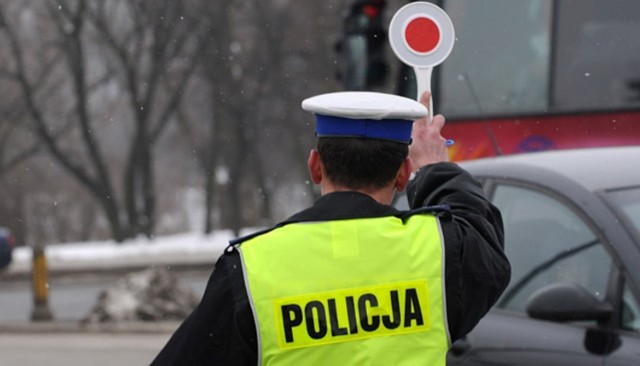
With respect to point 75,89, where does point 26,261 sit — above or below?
below

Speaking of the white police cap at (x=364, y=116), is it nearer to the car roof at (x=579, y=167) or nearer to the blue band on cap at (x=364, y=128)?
the blue band on cap at (x=364, y=128)

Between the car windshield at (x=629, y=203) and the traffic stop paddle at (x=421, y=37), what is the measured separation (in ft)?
4.26

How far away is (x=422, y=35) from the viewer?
134 inches

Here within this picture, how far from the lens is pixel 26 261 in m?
30.5

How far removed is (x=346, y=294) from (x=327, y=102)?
0.39 m

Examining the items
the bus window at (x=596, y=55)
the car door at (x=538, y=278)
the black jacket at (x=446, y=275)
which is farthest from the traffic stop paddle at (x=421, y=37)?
the bus window at (x=596, y=55)

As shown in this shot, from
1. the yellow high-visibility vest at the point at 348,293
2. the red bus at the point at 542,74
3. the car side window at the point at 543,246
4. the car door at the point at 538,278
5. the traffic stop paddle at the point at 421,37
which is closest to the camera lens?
the yellow high-visibility vest at the point at 348,293

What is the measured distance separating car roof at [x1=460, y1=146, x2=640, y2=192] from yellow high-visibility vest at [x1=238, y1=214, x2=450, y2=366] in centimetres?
192

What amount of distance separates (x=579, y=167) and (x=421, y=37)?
1613mm

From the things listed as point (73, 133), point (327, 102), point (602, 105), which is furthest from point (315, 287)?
point (73, 133)

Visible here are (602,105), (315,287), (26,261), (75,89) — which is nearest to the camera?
(315,287)

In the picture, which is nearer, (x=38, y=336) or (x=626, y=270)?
Result: (x=626, y=270)

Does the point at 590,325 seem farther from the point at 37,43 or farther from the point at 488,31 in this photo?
the point at 37,43

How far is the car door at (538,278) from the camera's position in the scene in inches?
174
